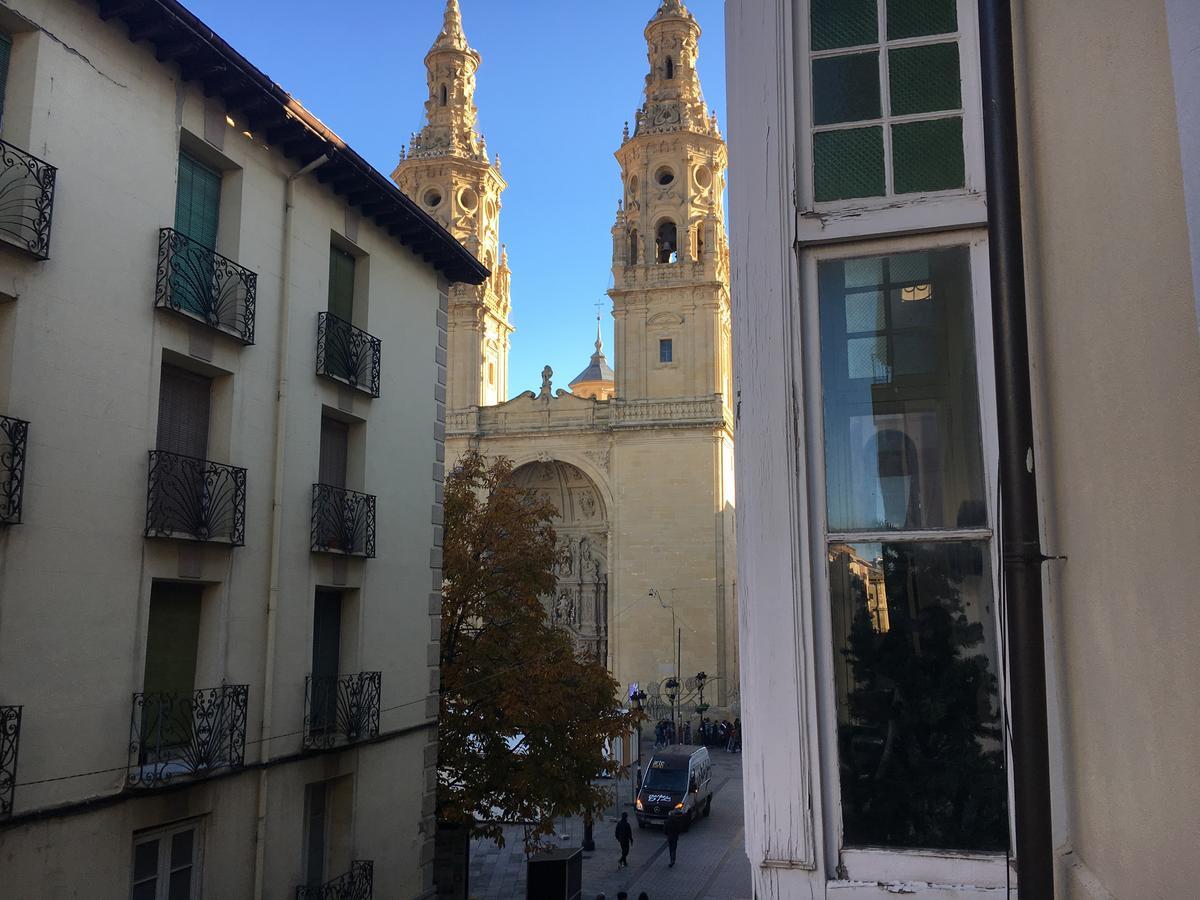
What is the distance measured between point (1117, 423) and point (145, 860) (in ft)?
31.8

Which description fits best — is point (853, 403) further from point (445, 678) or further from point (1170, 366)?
point (445, 678)

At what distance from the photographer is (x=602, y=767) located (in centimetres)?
1670

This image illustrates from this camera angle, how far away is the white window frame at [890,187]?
385 centimetres

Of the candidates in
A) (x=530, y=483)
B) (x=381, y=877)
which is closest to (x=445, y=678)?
(x=381, y=877)

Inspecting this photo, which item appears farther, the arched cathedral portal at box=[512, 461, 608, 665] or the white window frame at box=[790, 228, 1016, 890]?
the arched cathedral portal at box=[512, 461, 608, 665]

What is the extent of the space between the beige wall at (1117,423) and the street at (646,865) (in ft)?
53.4

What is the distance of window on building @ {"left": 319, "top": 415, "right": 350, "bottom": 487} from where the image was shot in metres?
12.9

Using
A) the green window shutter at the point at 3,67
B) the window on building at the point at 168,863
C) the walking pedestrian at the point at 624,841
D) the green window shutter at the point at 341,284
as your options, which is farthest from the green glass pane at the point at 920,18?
the walking pedestrian at the point at 624,841

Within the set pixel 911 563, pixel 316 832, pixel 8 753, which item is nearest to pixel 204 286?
pixel 8 753

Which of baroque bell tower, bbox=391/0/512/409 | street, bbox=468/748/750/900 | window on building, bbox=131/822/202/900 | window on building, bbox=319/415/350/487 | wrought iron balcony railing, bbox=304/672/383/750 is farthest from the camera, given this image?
baroque bell tower, bbox=391/0/512/409

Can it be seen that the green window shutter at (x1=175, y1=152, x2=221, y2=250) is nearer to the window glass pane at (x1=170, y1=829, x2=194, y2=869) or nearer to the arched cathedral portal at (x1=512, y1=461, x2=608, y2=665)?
the window glass pane at (x1=170, y1=829, x2=194, y2=869)

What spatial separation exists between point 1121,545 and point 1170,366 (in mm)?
543

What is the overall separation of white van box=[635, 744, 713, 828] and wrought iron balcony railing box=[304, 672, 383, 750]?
14.2 metres

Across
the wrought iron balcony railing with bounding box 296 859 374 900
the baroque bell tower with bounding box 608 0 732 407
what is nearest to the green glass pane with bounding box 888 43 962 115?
the wrought iron balcony railing with bounding box 296 859 374 900
